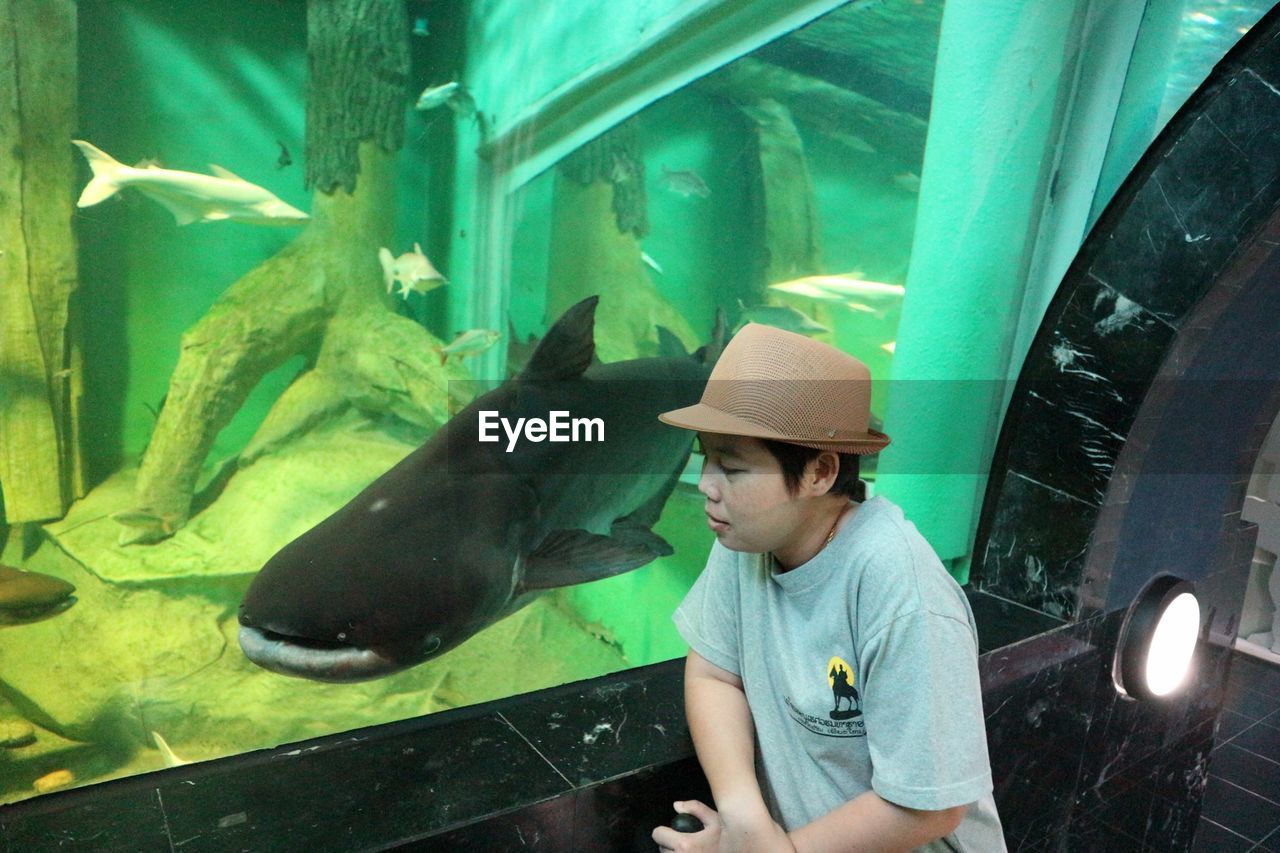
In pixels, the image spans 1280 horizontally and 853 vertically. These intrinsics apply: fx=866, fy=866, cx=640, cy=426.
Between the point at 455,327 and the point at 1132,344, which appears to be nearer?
the point at 455,327

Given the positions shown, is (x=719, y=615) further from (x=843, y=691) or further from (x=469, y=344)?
(x=469, y=344)

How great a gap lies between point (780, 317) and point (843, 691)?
6.81 feet

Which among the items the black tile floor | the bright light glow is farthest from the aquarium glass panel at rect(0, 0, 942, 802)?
the black tile floor

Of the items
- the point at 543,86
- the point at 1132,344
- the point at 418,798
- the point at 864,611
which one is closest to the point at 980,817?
the point at 864,611

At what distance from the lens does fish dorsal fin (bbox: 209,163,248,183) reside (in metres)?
2.06

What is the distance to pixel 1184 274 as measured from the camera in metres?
3.16

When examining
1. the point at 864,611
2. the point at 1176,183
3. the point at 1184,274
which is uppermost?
the point at 1176,183

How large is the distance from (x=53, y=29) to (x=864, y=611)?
81.0 inches

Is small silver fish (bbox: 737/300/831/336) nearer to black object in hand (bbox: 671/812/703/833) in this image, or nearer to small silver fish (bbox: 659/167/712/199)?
small silver fish (bbox: 659/167/712/199)

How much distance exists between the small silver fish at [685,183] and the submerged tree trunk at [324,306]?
1.00 m

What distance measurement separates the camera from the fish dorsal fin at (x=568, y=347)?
106 inches

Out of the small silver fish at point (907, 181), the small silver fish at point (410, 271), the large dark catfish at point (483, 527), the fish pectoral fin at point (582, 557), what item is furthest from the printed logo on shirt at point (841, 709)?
the small silver fish at point (907, 181)

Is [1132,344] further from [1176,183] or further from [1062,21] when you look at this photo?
[1062,21]

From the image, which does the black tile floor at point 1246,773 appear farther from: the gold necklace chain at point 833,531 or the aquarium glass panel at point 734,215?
the gold necklace chain at point 833,531
